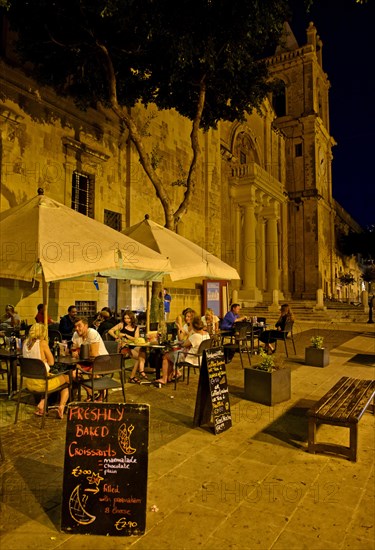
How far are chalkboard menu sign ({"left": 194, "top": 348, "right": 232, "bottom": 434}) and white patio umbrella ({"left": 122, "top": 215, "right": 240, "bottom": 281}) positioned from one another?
295 centimetres

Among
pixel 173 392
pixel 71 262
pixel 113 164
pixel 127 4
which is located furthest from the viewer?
pixel 113 164

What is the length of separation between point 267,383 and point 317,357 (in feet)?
13.3

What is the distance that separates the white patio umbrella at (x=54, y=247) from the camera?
5.56 meters

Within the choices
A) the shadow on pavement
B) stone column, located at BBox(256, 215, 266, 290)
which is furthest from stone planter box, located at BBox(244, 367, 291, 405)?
stone column, located at BBox(256, 215, 266, 290)

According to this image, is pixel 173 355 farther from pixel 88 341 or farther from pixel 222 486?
pixel 222 486

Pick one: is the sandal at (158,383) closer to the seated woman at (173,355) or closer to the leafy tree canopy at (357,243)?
the seated woman at (173,355)

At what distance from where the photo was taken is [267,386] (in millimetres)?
6535

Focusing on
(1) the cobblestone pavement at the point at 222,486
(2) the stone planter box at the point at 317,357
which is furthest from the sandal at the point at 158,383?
(2) the stone planter box at the point at 317,357

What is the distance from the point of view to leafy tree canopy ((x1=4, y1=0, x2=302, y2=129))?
10.5 metres

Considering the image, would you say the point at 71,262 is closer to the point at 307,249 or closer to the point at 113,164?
the point at 113,164

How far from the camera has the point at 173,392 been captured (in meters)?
7.30

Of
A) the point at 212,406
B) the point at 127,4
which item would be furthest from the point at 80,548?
the point at 127,4

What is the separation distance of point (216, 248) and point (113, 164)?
28.8 feet

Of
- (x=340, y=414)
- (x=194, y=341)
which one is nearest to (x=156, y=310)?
(x=194, y=341)
